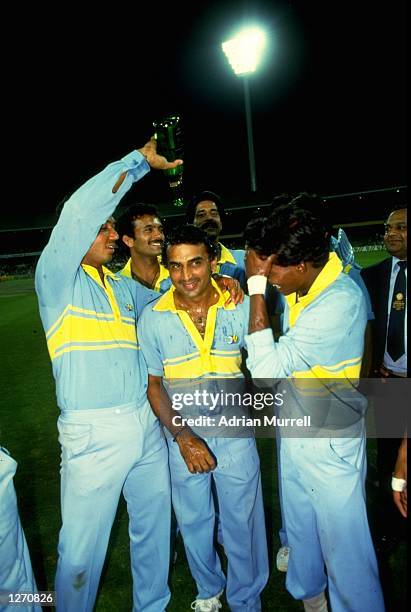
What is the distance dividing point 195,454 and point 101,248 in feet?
4.85

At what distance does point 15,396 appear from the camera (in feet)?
25.3

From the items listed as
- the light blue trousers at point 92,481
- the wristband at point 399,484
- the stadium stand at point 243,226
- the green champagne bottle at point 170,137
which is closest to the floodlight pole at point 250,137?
the green champagne bottle at point 170,137

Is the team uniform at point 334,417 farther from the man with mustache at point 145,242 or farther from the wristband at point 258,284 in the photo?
the man with mustache at point 145,242

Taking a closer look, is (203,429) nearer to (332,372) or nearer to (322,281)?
(332,372)

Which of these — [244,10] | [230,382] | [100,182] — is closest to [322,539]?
[230,382]

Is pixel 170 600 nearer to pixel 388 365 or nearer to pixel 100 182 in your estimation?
pixel 388 365

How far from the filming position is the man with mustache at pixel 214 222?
15.2ft

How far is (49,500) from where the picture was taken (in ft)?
14.6

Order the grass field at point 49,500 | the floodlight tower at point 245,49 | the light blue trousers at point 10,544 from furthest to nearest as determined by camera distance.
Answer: the floodlight tower at point 245,49 < the grass field at point 49,500 < the light blue trousers at point 10,544

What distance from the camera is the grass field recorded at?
317cm

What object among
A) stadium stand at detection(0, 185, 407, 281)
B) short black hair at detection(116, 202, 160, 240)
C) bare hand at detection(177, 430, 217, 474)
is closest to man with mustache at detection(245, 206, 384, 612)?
bare hand at detection(177, 430, 217, 474)

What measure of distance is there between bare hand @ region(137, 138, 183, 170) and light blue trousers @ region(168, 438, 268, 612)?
1804 mm

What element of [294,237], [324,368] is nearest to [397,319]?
[324,368]

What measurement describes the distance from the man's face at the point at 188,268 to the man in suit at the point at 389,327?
2.02m
